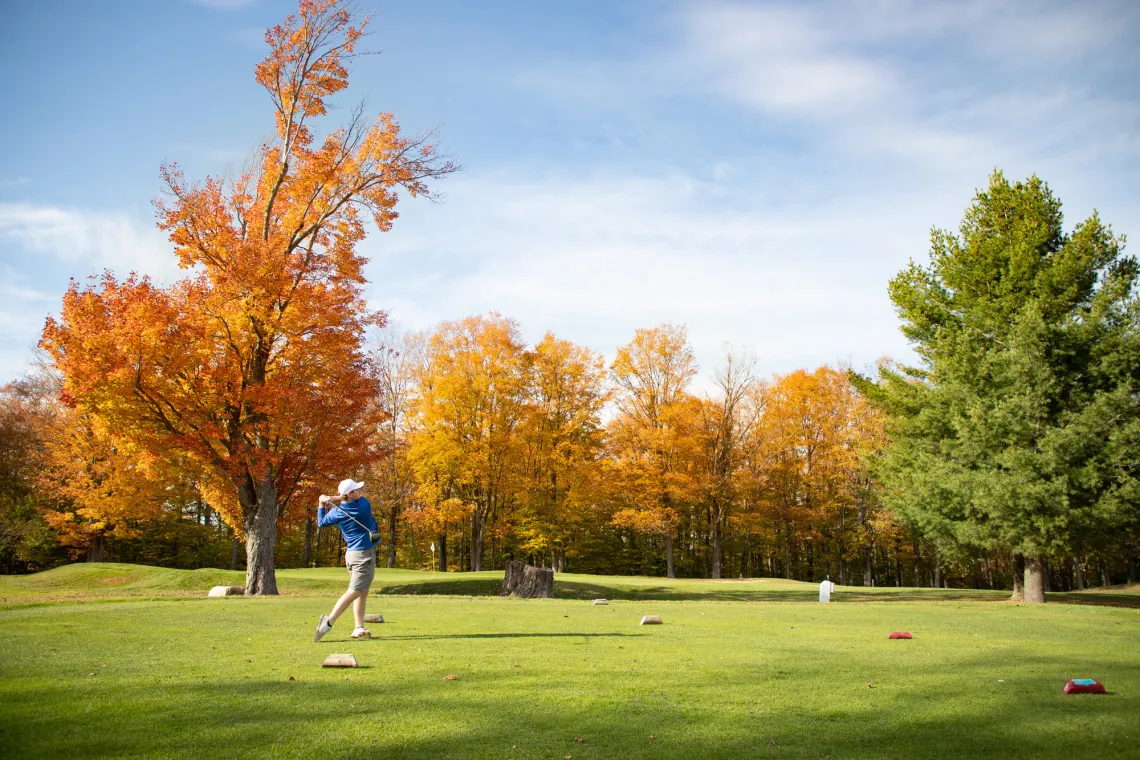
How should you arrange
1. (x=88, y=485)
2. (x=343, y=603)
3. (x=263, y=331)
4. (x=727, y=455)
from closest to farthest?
(x=343, y=603) → (x=263, y=331) → (x=88, y=485) → (x=727, y=455)

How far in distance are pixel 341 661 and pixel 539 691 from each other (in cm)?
214

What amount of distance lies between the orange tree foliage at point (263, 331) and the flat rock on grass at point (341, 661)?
13849 mm

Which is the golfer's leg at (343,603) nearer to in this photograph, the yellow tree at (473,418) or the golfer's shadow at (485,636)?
the golfer's shadow at (485,636)

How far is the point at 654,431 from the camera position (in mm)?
42812

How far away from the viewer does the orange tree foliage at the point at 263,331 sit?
18266mm

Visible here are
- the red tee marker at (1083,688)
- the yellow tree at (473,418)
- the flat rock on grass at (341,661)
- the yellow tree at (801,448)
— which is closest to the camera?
the red tee marker at (1083,688)

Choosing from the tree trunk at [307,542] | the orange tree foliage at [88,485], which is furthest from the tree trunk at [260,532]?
the tree trunk at [307,542]

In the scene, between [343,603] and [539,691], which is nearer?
[539,691]

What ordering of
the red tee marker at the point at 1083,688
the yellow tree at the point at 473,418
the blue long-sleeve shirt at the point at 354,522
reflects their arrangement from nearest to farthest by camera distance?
the red tee marker at the point at 1083,688
the blue long-sleeve shirt at the point at 354,522
the yellow tree at the point at 473,418

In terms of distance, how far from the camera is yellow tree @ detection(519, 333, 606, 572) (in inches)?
1603

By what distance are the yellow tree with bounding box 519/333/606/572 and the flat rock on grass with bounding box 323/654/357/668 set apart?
33403mm

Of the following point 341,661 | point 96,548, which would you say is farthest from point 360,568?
point 96,548

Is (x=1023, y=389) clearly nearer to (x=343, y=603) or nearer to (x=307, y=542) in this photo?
(x=343, y=603)

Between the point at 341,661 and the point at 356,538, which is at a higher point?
the point at 356,538
